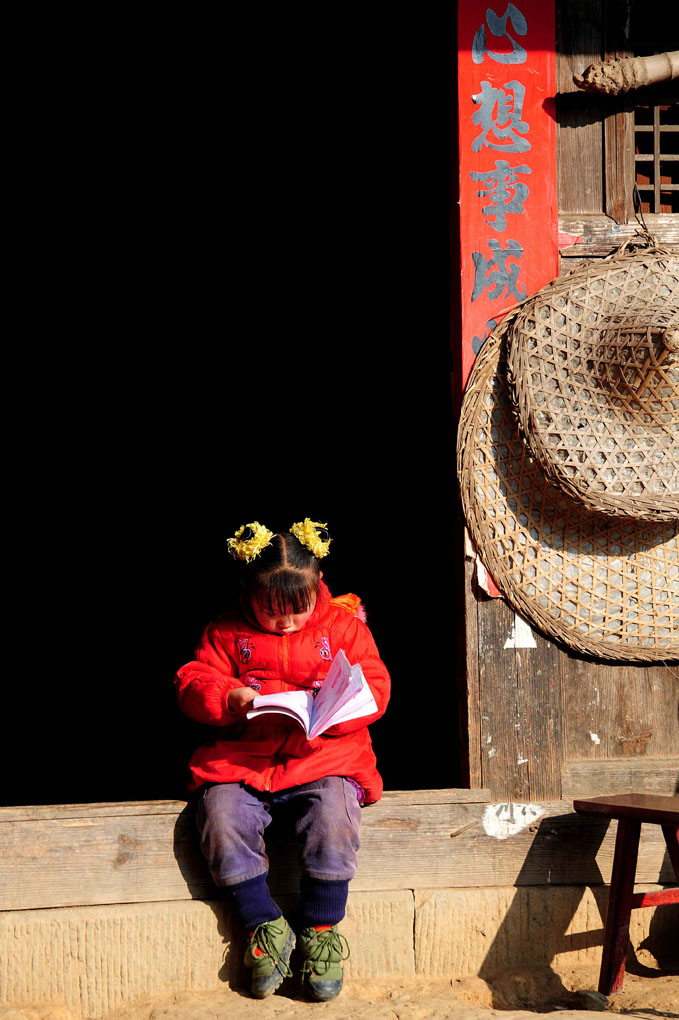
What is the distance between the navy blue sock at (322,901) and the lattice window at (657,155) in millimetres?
2288

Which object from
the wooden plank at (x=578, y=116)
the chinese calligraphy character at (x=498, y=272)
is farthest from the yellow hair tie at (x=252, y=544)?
the wooden plank at (x=578, y=116)

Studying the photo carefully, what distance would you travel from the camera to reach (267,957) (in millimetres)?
2602

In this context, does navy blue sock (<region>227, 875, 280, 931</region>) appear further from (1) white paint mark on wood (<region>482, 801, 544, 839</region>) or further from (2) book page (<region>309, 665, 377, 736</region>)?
(1) white paint mark on wood (<region>482, 801, 544, 839</region>)

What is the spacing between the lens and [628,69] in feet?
9.64

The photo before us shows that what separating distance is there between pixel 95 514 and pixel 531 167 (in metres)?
4.51

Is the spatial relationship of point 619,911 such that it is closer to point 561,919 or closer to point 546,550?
point 561,919

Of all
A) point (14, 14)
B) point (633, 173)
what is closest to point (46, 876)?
point (633, 173)

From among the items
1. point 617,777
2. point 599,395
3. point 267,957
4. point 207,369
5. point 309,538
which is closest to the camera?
point 267,957

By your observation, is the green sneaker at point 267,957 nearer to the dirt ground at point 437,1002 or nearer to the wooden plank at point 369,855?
the dirt ground at point 437,1002

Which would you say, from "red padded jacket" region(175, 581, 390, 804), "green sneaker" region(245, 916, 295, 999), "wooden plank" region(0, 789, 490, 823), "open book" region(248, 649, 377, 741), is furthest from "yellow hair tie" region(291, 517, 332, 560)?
"green sneaker" region(245, 916, 295, 999)

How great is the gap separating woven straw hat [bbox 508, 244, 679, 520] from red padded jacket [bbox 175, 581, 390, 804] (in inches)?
31.6

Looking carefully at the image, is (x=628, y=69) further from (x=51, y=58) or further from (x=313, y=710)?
(x=51, y=58)

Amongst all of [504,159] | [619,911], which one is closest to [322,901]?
[619,911]

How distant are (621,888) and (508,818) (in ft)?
1.23
